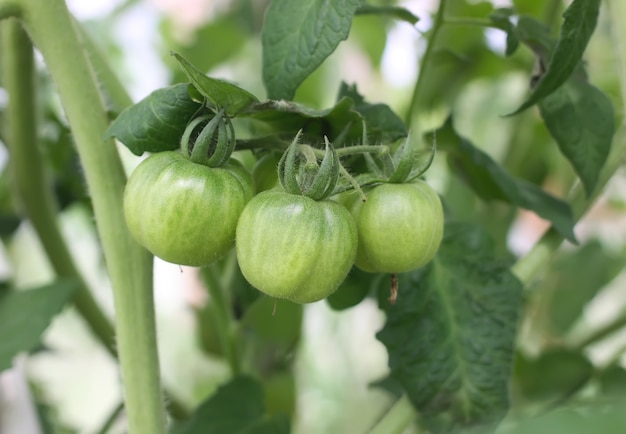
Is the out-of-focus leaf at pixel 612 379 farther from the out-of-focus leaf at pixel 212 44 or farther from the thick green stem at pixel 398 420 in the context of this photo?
the out-of-focus leaf at pixel 212 44

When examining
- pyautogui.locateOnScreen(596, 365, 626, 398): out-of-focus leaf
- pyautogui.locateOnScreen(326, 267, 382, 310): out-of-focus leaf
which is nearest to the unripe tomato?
pyautogui.locateOnScreen(326, 267, 382, 310): out-of-focus leaf

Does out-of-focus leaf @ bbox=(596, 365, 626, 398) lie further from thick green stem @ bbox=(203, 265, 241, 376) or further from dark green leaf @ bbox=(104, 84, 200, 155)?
dark green leaf @ bbox=(104, 84, 200, 155)

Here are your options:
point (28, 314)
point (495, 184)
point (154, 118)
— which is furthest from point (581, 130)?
point (28, 314)

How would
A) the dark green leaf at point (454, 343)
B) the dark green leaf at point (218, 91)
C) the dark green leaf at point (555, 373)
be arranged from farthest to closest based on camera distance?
the dark green leaf at point (555, 373) < the dark green leaf at point (454, 343) < the dark green leaf at point (218, 91)

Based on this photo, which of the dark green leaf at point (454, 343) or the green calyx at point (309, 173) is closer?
the green calyx at point (309, 173)

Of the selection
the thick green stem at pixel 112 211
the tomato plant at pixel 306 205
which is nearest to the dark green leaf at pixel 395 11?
the tomato plant at pixel 306 205
